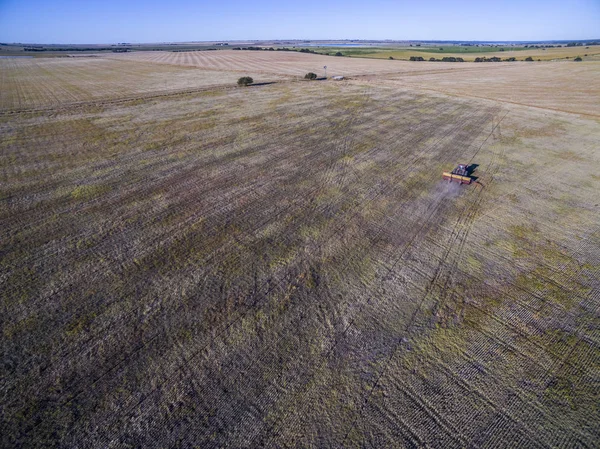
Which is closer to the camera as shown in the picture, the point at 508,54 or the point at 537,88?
the point at 537,88

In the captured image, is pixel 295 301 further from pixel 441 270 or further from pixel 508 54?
pixel 508 54

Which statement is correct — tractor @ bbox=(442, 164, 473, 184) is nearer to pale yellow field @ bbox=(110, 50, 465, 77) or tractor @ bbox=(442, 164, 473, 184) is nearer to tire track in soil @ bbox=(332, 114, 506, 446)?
tire track in soil @ bbox=(332, 114, 506, 446)

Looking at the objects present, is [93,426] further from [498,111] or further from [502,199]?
[498,111]

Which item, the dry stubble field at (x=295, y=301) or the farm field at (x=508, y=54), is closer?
the dry stubble field at (x=295, y=301)

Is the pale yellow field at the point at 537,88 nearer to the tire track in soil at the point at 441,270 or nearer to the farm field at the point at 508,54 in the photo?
the tire track in soil at the point at 441,270

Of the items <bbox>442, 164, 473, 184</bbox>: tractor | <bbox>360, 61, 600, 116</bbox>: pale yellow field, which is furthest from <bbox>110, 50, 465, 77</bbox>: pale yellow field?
<bbox>442, 164, 473, 184</bbox>: tractor

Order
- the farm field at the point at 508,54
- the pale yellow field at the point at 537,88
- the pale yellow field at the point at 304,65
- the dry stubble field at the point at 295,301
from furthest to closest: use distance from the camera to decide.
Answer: the farm field at the point at 508,54 < the pale yellow field at the point at 304,65 < the pale yellow field at the point at 537,88 < the dry stubble field at the point at 295,301

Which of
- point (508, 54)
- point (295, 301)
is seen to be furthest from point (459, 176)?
point (508, 54)

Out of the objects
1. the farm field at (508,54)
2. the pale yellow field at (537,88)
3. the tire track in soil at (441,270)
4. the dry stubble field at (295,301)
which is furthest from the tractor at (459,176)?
the farm field at (508,54)
